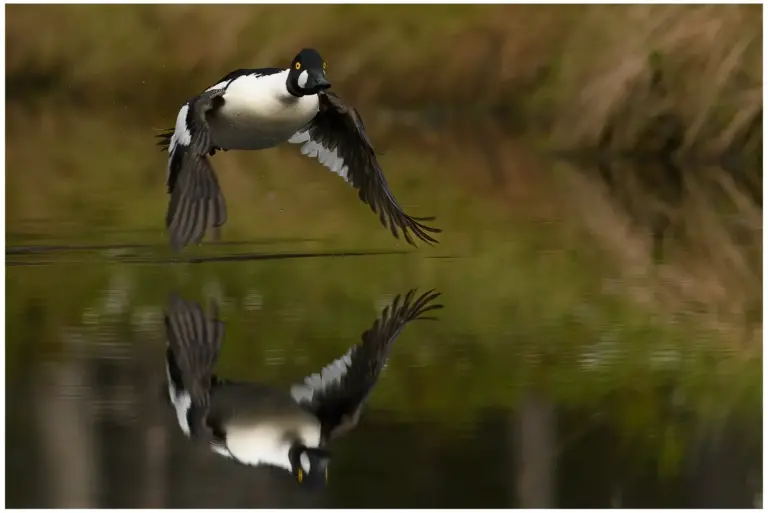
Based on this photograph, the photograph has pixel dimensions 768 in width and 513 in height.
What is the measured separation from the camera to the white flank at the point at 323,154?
27.8ft

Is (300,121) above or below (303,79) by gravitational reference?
below

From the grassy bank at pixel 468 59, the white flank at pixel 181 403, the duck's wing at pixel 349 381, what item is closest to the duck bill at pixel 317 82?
the duck's wing at pixel 349 381

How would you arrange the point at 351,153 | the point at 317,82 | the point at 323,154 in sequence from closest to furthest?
the point at 317,82, the point at 351,153, the point at 323,154

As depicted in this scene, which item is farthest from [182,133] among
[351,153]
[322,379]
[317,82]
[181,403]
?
[181,403]

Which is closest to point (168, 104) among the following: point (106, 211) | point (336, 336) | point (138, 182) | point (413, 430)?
point (138, 182)

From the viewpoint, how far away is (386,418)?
5016mm

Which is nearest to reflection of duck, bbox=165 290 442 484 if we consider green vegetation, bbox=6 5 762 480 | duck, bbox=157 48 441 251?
green vegetation, bbox=6 5 762 480

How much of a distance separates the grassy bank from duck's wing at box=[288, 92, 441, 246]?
7.75 meters

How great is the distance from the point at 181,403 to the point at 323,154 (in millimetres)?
3583

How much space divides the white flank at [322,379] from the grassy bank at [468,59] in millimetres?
10380

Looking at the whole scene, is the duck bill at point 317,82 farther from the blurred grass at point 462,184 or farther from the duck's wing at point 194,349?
the duck's wing at point 194,349

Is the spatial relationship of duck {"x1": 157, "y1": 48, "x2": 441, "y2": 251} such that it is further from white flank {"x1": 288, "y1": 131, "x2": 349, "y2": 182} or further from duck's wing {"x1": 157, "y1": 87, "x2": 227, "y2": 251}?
duck's wing {"x1": 157, "y1": 87, "x2": 227, "y2": 251}

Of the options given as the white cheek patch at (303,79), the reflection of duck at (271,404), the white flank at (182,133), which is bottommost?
the reflection of duck at (271,404)

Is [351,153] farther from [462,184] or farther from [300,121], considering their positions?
[462,184]
